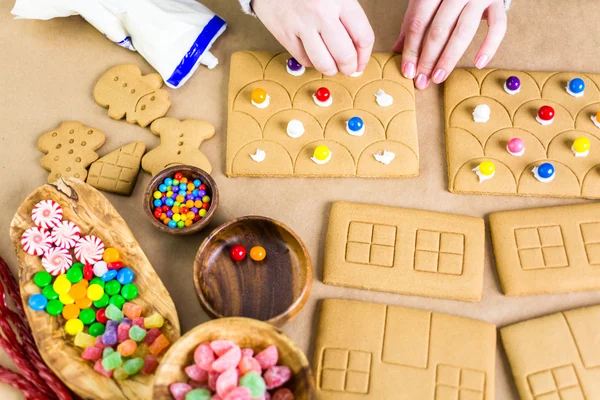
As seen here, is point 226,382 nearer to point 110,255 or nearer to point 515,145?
point 110,255

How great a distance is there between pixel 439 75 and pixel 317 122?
10.2 inches

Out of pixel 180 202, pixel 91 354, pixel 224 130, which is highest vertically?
pixel 224 130

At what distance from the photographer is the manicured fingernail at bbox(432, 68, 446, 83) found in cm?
100

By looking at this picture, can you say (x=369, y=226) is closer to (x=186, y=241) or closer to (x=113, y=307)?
(x=186, y=241)

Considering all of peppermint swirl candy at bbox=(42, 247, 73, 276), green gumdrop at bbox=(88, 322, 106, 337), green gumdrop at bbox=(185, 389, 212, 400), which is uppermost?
peppermint swirl candy at bbox=(42, 247, 73, 276)

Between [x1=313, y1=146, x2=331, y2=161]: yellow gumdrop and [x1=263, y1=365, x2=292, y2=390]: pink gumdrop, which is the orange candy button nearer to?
[x1=263, y1=365, x2=292, y2=390]: pink gumdrop

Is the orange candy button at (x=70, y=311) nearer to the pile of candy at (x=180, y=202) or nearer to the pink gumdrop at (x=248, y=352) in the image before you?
Result: the pile of candy at (x=180, y=202)

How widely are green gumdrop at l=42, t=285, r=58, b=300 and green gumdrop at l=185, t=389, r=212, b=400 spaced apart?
0.34 m

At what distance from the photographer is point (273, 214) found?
0.96 meters

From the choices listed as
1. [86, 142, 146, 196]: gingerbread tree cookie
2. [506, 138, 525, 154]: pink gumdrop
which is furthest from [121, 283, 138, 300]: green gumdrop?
[506, 138, 525, 154]: pink gumdrop

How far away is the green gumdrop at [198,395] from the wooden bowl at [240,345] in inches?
1.2

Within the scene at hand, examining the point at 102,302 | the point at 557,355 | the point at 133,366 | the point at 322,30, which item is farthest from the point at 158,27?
the point at 557,355

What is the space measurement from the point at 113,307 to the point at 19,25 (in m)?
0.75

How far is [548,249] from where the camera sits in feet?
2.97
